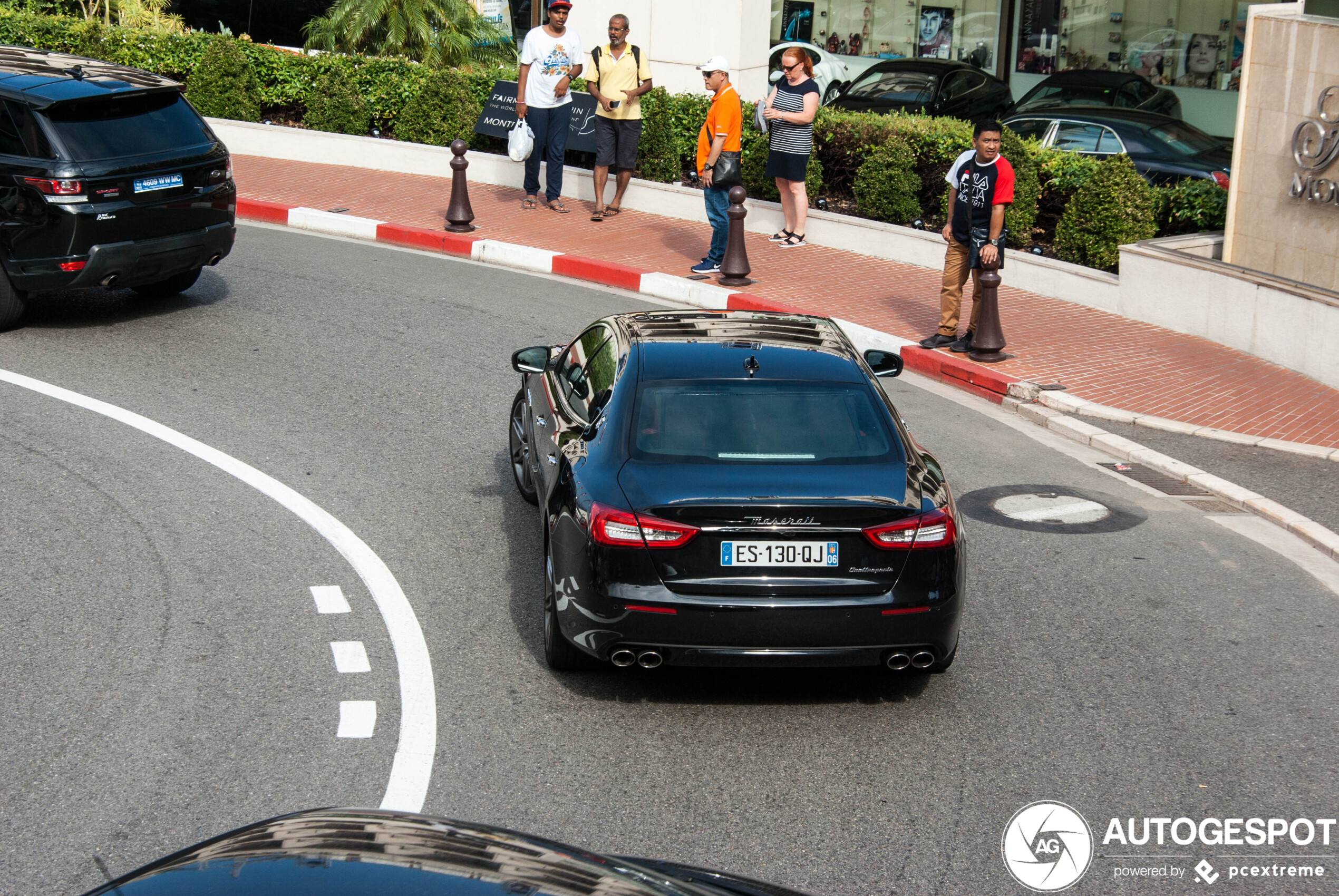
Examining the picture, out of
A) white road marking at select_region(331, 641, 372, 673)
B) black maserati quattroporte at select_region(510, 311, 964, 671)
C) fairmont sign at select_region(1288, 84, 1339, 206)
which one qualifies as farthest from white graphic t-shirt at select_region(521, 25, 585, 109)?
white road marking at select_region(331, 641, 372, 673)

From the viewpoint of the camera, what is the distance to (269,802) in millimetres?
4938

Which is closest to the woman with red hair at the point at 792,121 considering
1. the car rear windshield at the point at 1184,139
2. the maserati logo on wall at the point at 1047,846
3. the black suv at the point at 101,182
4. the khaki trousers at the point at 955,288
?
the khaki trousers at the point at 955,288

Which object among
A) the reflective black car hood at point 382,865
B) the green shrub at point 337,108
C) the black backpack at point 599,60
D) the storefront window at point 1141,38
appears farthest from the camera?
the storefront window at point 1141,38

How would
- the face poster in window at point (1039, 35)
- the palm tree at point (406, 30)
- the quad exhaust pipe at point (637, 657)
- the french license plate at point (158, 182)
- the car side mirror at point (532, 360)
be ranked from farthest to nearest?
the face poster in window at point (1039, 35)
the palm tree at point (406, 30)
the french license plate at point (158, 182)
the car side mirror at point (532, 360)
the quad exhaust pipe at point (637, 657)

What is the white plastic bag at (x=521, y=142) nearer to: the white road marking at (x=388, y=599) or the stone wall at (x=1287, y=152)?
the white road marking at (x=388, y=599)

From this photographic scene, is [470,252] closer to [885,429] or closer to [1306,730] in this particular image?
[885,429]

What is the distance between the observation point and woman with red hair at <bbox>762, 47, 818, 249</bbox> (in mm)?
14219

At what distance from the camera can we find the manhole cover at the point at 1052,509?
8109 millimetres

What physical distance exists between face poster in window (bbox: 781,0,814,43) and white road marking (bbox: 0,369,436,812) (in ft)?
78.8

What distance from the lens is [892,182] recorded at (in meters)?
15.1

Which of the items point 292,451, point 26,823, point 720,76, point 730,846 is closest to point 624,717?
point 730,846

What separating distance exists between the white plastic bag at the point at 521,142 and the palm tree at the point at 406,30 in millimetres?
5286

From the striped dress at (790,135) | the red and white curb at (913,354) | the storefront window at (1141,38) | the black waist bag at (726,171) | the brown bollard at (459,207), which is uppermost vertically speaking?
the storefront window at (1141,38)

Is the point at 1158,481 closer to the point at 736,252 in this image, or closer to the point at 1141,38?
the point at 736,252
